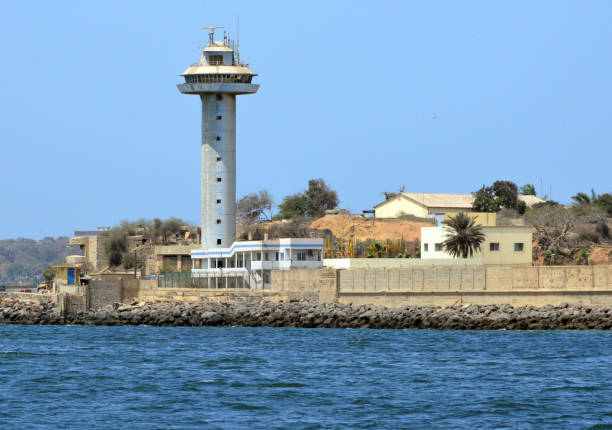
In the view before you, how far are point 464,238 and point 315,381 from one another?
32.9m

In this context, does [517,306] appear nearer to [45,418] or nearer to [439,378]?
[439,378]

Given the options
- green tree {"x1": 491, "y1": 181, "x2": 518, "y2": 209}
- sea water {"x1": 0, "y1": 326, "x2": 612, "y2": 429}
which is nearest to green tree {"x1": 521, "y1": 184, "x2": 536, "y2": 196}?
green tree {"x1": 491, "y1": 181, "x2": 518, "y2": 209}

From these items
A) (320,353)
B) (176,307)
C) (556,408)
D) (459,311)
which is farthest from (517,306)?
(556,408)

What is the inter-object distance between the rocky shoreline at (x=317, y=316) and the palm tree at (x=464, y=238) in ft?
29.9

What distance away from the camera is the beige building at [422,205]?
103562mm

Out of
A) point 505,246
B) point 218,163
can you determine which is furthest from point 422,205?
A: point 218,163

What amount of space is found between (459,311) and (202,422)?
1263 inches

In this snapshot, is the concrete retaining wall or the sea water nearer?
the sea water

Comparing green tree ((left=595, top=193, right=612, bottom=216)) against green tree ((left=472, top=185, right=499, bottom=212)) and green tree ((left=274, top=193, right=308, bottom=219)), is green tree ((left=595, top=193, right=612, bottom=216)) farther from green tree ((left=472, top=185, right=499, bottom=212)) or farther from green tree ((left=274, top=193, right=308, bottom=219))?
green tree ((left=274, top=193, right=308, bottom=219))

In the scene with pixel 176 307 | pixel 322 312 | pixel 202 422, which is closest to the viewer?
pixel 202 422

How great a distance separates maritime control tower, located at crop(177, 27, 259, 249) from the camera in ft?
262

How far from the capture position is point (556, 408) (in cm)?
3681

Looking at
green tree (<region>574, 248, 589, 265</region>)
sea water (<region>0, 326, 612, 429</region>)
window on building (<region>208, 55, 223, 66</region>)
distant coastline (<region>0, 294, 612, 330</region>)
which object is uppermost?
window on building (<region>208, 55, 223, 66</region>)

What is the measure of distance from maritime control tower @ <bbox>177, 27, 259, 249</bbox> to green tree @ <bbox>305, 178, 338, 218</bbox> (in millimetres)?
40368
